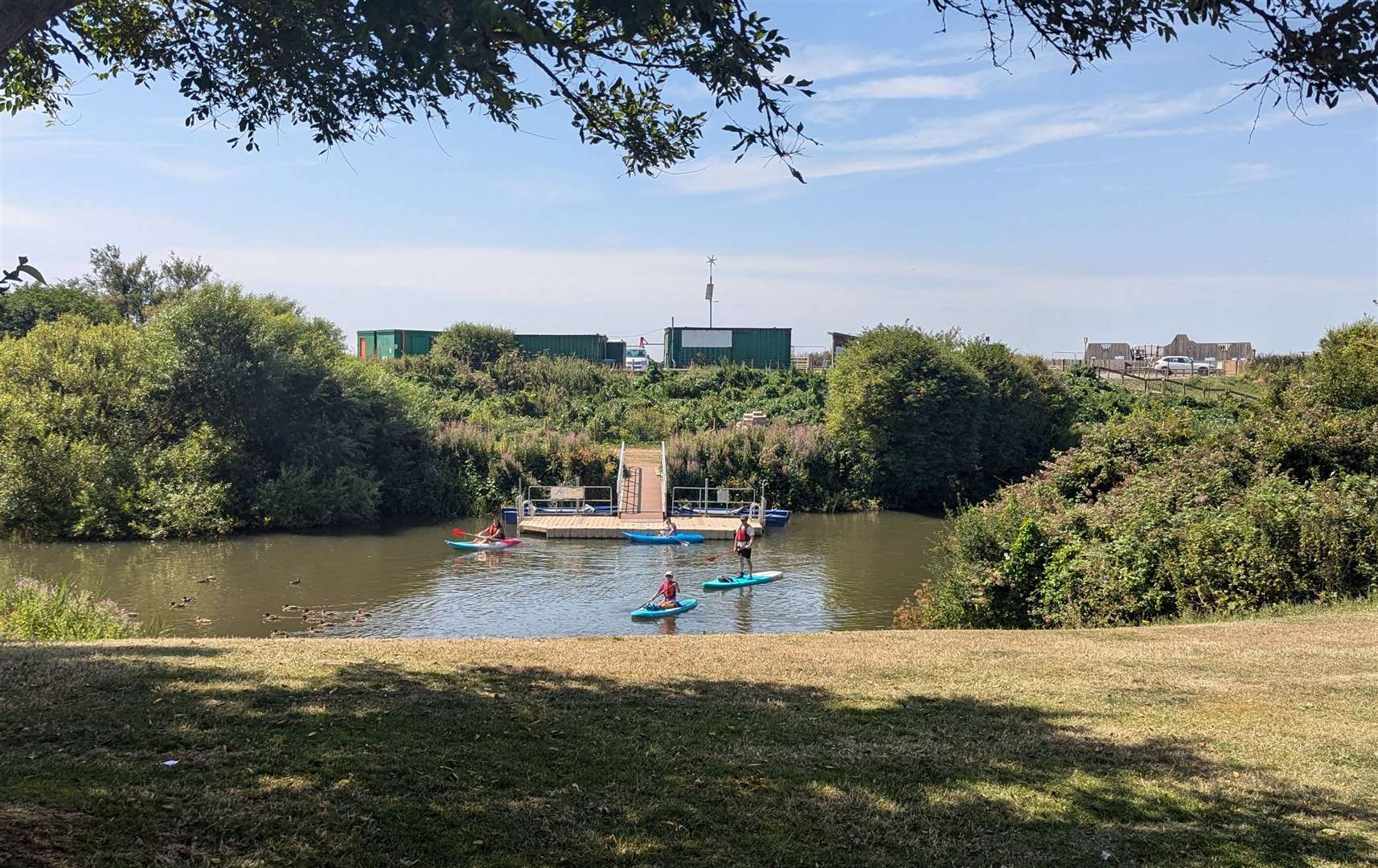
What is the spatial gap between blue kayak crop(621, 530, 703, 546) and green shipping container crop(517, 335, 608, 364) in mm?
26762

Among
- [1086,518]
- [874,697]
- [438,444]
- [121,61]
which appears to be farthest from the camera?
[438,444]

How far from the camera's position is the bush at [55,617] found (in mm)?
12883

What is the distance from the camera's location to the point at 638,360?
210ft

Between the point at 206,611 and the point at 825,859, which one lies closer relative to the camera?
the point at 825,859

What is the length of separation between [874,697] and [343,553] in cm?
2516

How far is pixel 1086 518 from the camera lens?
17.4 metres

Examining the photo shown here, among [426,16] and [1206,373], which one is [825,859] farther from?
[1206,373]

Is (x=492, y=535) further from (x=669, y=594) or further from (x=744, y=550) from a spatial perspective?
(x=669, y=594)

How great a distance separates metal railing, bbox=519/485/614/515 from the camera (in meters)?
37.1

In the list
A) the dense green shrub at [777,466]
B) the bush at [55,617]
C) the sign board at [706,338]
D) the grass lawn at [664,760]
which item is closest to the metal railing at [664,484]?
the dense green shrub at [777,466]

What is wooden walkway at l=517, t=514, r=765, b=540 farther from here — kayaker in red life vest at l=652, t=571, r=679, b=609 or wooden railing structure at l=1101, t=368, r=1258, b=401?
wooden railing structure at l=1101, t=368, r=1258, b=401

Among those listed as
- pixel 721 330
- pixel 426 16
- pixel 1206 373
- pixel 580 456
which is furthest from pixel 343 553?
pixel 1206 373

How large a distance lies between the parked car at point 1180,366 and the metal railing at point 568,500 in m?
37.5

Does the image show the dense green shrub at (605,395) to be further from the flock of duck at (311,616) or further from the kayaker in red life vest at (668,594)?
the kayaker in red life vest at (668,594)
